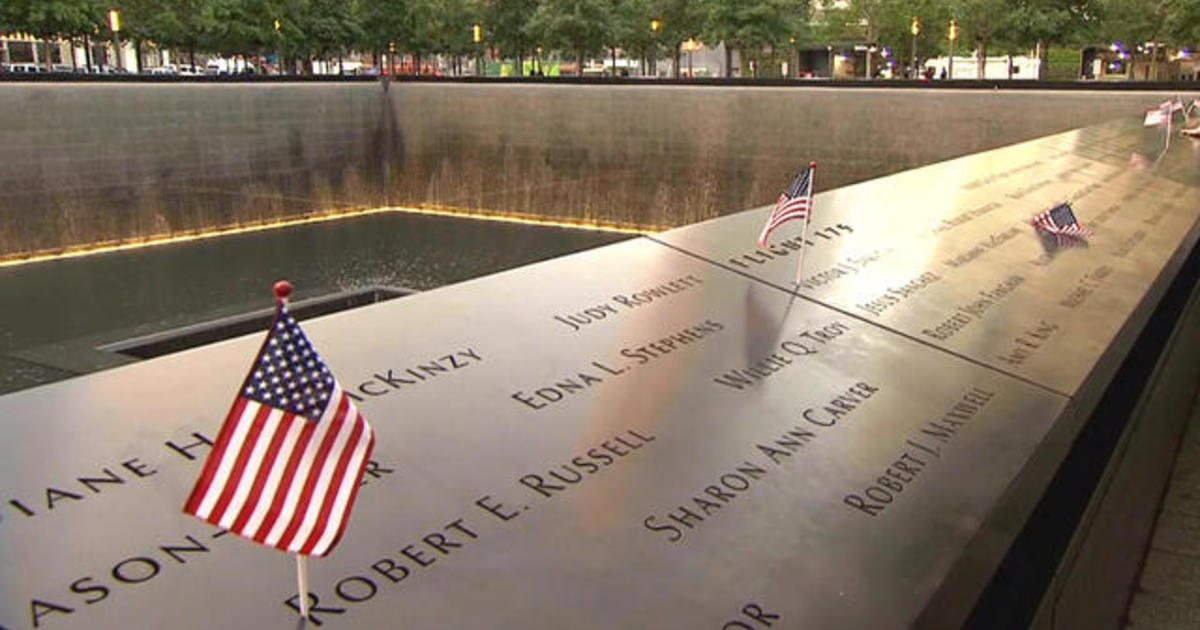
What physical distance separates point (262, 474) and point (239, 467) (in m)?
0.04

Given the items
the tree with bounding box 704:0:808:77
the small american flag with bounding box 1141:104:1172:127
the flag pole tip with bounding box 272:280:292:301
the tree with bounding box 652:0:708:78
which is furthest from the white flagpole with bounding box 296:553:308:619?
the tree with bounding box 652:0:708:78

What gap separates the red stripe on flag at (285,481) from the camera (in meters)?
1.90

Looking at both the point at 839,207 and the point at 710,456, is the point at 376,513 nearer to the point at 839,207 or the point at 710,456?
Result: the point at 710,456

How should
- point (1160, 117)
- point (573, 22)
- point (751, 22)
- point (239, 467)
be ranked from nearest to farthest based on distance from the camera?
point (239, 467), point (1160, 117), point (751, 22), point (573, 22)

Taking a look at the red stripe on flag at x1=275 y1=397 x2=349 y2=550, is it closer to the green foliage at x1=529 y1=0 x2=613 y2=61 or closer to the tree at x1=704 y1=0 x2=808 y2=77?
A: the tree at x1=704 y1=0 x2=808 y2=77

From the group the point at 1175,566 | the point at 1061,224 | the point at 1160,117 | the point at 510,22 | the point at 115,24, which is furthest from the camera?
the point at 510,22

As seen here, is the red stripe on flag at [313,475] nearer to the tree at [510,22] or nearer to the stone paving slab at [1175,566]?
the stone paving slab at [1175,566]

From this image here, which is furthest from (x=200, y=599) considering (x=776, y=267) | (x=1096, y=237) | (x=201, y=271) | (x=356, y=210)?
(x=356, y=210)

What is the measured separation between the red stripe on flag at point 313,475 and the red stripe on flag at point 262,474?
69 mm

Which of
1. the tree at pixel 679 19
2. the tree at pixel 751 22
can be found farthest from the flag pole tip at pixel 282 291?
the tree at pixel 679 19

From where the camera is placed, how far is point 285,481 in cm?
192

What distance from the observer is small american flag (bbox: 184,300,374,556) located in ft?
6.24

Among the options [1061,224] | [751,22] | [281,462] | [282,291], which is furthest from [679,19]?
[281,462]

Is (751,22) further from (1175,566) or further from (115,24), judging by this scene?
(1175,566)
